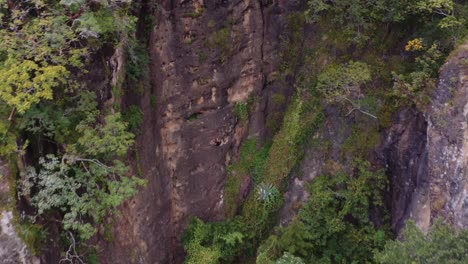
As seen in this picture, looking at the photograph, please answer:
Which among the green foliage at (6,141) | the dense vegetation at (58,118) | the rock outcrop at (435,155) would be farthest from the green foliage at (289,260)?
the green foliage at (6,141)

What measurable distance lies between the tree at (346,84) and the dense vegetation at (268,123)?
0.14 ft

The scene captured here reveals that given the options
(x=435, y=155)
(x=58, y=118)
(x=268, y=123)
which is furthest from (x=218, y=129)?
(x=435, y=155)

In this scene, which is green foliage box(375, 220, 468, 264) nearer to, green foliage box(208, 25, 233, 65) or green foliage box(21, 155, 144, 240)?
green foliage box(21, 155, 144, 240)

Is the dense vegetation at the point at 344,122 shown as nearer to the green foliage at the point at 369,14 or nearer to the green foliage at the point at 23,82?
the green foliage at the point at 369,14

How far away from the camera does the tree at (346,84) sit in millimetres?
11961

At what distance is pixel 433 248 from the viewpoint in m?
7.37

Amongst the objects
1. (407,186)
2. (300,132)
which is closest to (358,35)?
(300,132)

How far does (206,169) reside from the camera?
46.8 feet

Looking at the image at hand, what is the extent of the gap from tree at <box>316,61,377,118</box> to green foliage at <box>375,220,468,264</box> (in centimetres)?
500

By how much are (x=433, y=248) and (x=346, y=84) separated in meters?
5.87

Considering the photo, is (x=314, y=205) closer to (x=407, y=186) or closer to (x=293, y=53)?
(x=407, y=186)

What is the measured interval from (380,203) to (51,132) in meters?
8.84

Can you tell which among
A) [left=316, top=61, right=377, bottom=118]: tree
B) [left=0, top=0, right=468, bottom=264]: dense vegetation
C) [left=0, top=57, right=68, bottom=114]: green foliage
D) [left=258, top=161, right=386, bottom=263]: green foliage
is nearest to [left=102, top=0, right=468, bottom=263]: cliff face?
[left=0, top=0, right=468, bottom=264]: dense vegetation

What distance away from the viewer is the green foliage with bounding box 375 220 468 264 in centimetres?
721
